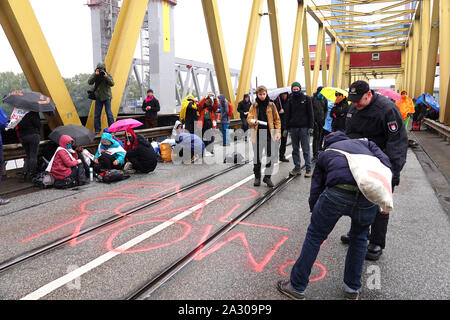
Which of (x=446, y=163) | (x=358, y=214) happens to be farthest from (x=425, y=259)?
(x=446, y=163)

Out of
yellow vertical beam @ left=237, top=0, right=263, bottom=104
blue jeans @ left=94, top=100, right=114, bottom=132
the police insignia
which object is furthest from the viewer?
yellow vertical beam @ left=237, top=0, right=263, bottom=104

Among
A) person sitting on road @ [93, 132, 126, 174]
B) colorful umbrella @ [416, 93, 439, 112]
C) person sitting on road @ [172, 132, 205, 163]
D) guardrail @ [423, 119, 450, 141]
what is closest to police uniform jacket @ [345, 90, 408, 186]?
person sitting on road @ [93, 132, 126, 174]

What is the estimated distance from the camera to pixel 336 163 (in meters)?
2.75

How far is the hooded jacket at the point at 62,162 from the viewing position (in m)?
6.68

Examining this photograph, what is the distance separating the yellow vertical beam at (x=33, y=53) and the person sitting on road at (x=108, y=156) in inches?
50.7

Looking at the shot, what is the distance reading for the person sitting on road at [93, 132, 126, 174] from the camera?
7676 millimetres

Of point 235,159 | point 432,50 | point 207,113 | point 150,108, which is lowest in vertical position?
point 235,159

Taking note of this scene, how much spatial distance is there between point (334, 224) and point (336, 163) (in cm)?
52

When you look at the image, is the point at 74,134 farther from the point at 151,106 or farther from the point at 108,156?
the point at 151,106

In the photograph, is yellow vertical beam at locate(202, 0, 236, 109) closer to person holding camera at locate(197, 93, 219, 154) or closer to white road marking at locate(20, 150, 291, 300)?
person holding camera at locate(197, 93, 219, 154)

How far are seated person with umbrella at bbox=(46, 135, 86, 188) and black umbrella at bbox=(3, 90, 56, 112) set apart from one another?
0.73 meters

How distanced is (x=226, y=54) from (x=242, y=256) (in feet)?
40.2

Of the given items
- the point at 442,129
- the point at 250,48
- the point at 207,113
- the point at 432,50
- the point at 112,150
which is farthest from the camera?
the point at 432,50

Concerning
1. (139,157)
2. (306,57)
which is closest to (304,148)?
(139,157)
